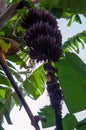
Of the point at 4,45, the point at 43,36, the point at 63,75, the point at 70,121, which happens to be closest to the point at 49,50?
the point at 43,36

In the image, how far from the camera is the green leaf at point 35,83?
1.51 metres

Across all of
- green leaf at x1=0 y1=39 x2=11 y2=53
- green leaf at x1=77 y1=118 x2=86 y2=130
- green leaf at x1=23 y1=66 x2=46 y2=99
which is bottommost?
green leaf at x1=23 y1=66 x2=46 y2=99

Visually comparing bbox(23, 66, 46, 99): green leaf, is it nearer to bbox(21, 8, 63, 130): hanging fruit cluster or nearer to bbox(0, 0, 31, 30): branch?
bbox(0, 0, 31, 30): branch

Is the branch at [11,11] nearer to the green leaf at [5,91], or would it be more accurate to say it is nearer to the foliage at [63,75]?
the foliage at [63,75]

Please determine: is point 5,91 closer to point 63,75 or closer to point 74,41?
point 74,41

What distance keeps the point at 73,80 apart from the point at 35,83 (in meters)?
0.58

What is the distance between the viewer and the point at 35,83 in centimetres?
153

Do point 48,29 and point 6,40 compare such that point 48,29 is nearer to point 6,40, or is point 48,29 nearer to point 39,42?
point 39,42

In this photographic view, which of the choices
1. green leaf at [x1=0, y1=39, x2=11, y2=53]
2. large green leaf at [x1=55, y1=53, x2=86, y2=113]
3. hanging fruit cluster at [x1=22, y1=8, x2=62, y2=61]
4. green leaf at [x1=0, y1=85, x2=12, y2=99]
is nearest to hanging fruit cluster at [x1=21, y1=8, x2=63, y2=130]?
hanging fruit cluster at [x1=22, y1=8, x2=62, y2=61]

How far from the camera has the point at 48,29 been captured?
2.50 ft

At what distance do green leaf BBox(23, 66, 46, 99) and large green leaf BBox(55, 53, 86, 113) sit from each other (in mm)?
542

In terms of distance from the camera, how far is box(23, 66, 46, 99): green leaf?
151cm

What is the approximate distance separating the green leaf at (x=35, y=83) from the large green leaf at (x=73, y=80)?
54cm

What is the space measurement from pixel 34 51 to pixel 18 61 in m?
0.74
